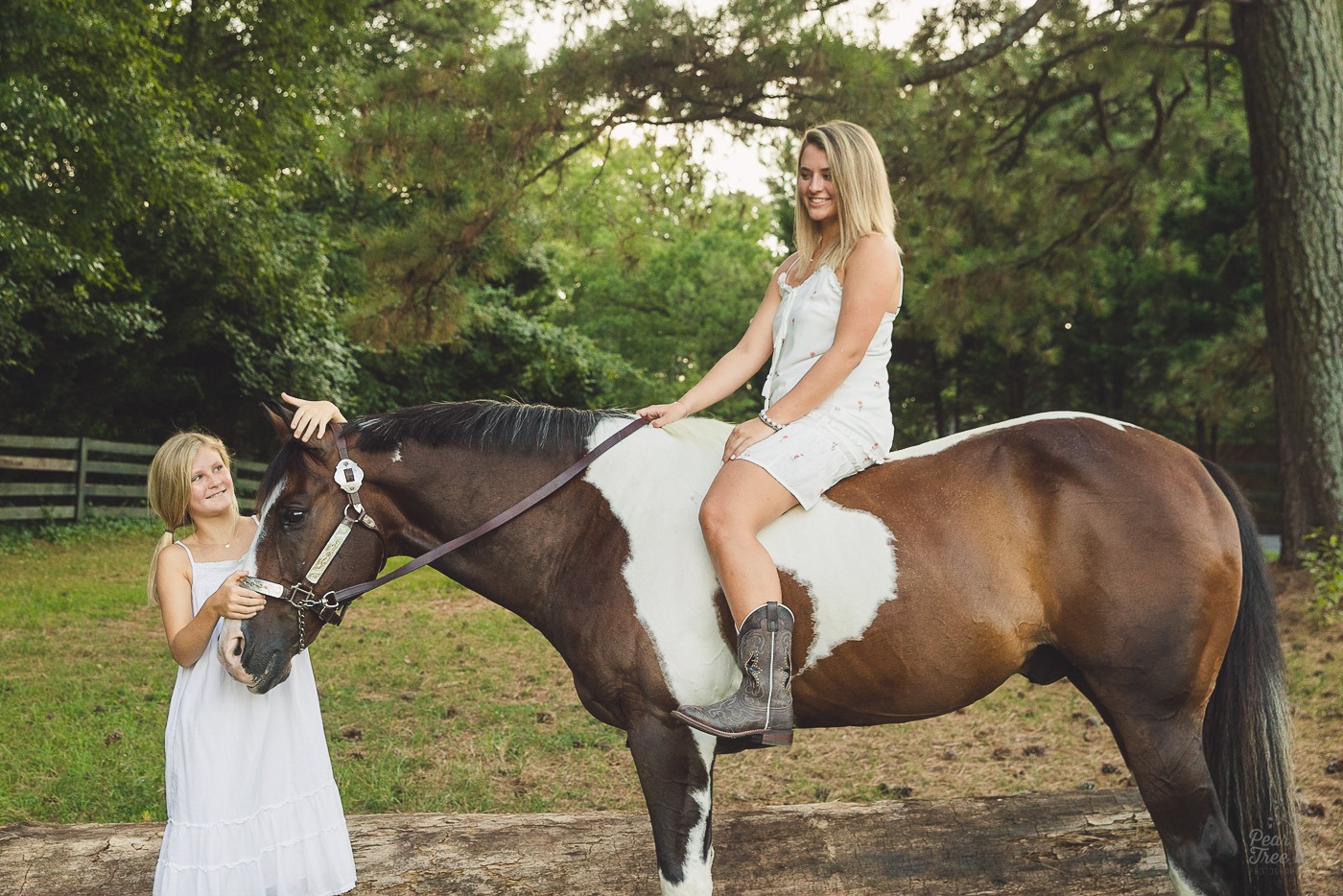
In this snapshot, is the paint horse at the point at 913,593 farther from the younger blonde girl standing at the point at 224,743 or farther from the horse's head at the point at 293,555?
the younger blonde girl standing at the point at 224,743

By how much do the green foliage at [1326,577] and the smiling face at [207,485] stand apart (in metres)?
7.18

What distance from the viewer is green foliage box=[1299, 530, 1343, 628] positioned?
6902 millimetres

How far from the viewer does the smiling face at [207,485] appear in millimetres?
2928

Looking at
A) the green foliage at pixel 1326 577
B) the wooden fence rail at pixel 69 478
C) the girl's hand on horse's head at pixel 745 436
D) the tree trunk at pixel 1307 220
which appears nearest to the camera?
the girl's hand on horse's head at pixel 745 436

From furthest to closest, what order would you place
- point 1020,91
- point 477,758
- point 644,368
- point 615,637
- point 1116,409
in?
point 644,368, point 1116,409, point 1020,91, point 477,758, point 615,637

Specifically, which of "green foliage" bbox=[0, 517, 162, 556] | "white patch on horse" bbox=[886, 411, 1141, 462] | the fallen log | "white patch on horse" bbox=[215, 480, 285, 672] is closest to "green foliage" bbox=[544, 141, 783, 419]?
"green foliage" bbox=[0, 517, 162, 556]

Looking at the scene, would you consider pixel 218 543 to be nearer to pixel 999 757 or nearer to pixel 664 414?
pixel 664 414

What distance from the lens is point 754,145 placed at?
8547 mm

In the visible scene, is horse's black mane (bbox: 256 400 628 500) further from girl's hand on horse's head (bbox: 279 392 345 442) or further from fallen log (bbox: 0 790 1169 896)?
fallen log (bbox: 0 790 1169 896)

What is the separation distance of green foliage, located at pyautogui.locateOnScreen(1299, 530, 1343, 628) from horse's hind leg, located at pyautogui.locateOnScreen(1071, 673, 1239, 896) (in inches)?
203

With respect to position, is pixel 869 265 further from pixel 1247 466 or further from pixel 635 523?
pixel 1247 466

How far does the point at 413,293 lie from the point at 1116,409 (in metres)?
18.9

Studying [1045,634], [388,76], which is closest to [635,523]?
[1045,634]

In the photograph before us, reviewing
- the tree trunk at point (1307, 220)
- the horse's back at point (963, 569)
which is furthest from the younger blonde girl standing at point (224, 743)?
the tree trunk at point (1307, 220)
